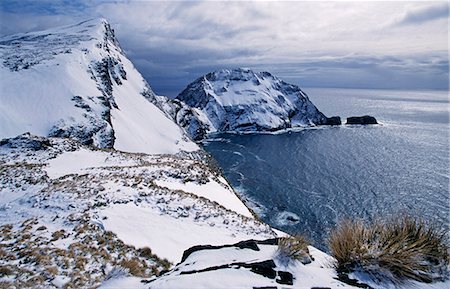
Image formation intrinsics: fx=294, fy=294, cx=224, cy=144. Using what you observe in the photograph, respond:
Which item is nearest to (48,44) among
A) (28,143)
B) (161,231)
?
(28,143)

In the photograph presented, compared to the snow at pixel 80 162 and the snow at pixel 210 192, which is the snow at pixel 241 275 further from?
the snow at pixel 80 162

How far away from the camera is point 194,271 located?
813cm

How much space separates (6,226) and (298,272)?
1538 centimetres

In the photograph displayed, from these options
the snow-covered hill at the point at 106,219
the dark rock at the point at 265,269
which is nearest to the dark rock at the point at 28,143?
the snow-covered hill at the point at 106,219

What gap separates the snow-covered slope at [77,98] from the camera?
50.9 m

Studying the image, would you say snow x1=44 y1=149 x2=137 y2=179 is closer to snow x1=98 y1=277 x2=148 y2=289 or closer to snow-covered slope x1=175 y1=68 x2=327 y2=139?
snow x1=98 y1=277 x2=148 y2=289

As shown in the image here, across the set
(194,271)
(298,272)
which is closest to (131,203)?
(194,271)

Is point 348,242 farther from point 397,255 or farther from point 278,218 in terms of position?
point 278,218

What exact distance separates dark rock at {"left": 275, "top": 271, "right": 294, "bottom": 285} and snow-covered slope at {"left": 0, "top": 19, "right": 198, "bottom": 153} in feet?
161

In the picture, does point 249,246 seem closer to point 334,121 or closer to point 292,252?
point 292,252

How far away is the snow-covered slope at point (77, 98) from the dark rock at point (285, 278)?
49100 millimetres

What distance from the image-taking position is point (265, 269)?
771cm

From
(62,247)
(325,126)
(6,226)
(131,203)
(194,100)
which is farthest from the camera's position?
(194,100)

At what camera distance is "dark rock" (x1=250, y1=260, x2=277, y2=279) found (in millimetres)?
7523
